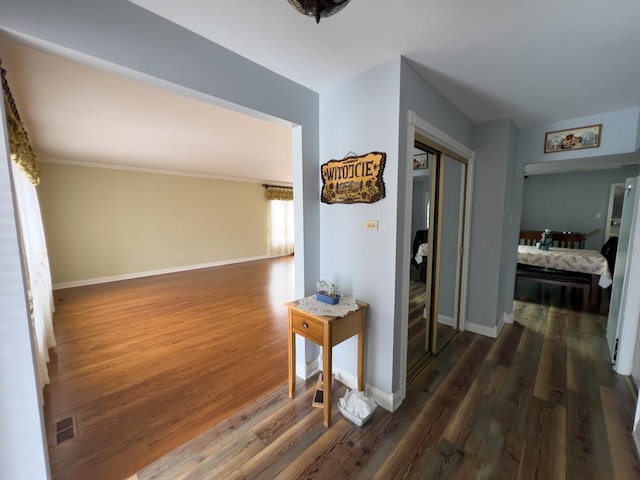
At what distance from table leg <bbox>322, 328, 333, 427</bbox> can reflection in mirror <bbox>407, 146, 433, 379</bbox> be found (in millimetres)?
813

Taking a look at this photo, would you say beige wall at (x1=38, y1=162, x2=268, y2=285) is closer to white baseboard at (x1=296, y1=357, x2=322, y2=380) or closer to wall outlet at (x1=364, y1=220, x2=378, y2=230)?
white baseboard at (x1=296, y1=357, x2=322, y2=380)

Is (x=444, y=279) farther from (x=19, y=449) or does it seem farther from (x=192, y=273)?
(x=192, y=273)

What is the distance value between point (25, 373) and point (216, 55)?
1.73 meters

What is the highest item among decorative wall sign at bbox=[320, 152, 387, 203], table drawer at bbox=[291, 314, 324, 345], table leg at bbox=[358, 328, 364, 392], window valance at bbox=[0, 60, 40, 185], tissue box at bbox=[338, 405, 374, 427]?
window valance at bbox=[0, 60, 40, 185]

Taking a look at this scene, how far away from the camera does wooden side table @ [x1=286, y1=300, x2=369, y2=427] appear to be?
1.54 meters

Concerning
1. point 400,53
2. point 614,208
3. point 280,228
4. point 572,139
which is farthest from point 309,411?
point 614,208

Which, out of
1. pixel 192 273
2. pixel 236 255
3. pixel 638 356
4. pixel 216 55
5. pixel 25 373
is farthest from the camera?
pixel 236 255

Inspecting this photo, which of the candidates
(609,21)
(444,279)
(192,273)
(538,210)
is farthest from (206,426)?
(538,210)

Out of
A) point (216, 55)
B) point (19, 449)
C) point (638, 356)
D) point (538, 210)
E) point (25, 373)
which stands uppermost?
point (216, 55)

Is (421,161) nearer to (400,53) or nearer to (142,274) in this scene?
(400,53)

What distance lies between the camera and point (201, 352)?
2.51 meters

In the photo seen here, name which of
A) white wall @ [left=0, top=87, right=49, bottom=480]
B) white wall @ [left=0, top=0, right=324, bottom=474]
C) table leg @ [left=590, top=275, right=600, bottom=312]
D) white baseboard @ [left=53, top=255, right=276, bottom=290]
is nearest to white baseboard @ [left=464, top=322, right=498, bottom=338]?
table leg @ [left=590, top=275, right=600, bottom=312]

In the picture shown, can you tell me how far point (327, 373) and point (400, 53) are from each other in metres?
1.99

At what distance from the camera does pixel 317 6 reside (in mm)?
821
